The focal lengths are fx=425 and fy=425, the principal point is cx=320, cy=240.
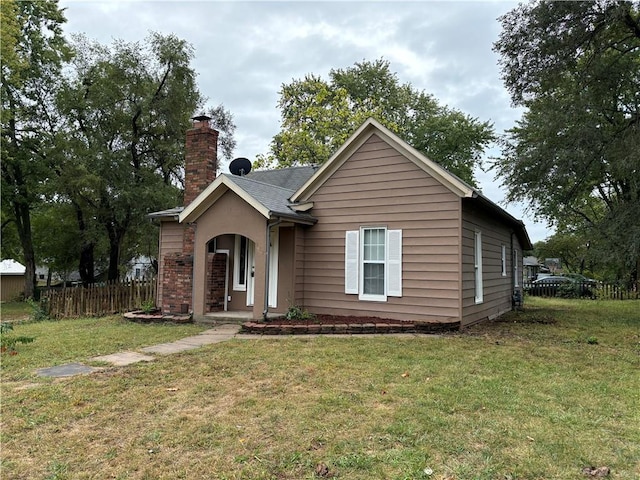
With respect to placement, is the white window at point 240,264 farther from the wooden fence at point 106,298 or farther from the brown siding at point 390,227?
A: the wooden fence at point 106,298

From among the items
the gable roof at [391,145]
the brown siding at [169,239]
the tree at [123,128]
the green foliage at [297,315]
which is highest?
the tree at [123,128]

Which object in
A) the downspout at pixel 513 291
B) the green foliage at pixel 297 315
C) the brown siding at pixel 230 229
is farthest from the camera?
the downspout at pixel 513 291

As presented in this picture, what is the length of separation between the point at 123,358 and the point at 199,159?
6239mm

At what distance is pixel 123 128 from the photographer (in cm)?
Result: 2172

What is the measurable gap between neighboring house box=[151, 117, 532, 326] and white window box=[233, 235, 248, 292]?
0.03 metres

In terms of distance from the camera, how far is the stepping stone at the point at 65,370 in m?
5.50

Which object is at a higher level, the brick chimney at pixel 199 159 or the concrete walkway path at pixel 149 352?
the brick chimney at pixel 199 159

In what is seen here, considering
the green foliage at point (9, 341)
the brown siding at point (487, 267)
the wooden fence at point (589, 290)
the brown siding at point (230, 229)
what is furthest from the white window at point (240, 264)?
the wooden fence at point (589, 290)

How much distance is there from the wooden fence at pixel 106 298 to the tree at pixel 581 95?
12223 millimetres

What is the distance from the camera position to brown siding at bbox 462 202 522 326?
9.17 m

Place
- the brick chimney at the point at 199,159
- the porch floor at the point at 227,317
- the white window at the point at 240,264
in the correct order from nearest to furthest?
1. the porch floor at the point at 227,317
2. the white window at the point at 240,264
3. the brick chimney at the point at 199,159

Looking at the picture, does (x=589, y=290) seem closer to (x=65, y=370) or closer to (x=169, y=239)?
(x=169, y=239)

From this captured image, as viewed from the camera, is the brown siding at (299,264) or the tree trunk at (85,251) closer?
the brown siding at (299,264)

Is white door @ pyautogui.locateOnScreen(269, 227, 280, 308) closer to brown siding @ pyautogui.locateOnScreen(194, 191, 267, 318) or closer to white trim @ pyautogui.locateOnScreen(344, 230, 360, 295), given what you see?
brown siding @ pyautogui.locateOnScreen(194, 191, 267, 318)
